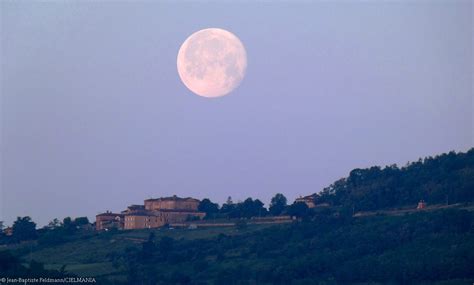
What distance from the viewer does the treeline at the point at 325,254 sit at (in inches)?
2632

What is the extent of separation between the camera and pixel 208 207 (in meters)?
106

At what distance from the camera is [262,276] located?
70.4m

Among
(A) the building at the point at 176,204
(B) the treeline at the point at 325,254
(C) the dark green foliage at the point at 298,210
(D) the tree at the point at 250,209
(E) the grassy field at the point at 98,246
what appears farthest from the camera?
(A) the building at the point at 176,204

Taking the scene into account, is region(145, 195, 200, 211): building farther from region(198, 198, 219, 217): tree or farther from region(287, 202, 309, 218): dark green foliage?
region(287, 202, 309, 218): dark green foliage

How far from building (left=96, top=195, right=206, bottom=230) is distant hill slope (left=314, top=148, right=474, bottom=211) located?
42.2ft

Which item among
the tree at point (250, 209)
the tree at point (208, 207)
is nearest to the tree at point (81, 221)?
the tree at point (208, 207)

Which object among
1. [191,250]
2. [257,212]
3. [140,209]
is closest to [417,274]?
[191,250]

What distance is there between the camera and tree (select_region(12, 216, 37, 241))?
99.5 metres

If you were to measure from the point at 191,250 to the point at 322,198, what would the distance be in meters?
24.1

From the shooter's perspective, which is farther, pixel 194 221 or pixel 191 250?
pixel 194 221

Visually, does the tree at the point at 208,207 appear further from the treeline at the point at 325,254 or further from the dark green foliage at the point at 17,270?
the dark green foliage at the point at 17,270

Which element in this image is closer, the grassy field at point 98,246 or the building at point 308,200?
the grassy field at point 98,246

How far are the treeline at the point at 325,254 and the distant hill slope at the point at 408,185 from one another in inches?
255

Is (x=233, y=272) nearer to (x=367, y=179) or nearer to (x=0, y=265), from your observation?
(x=0, y=265)
